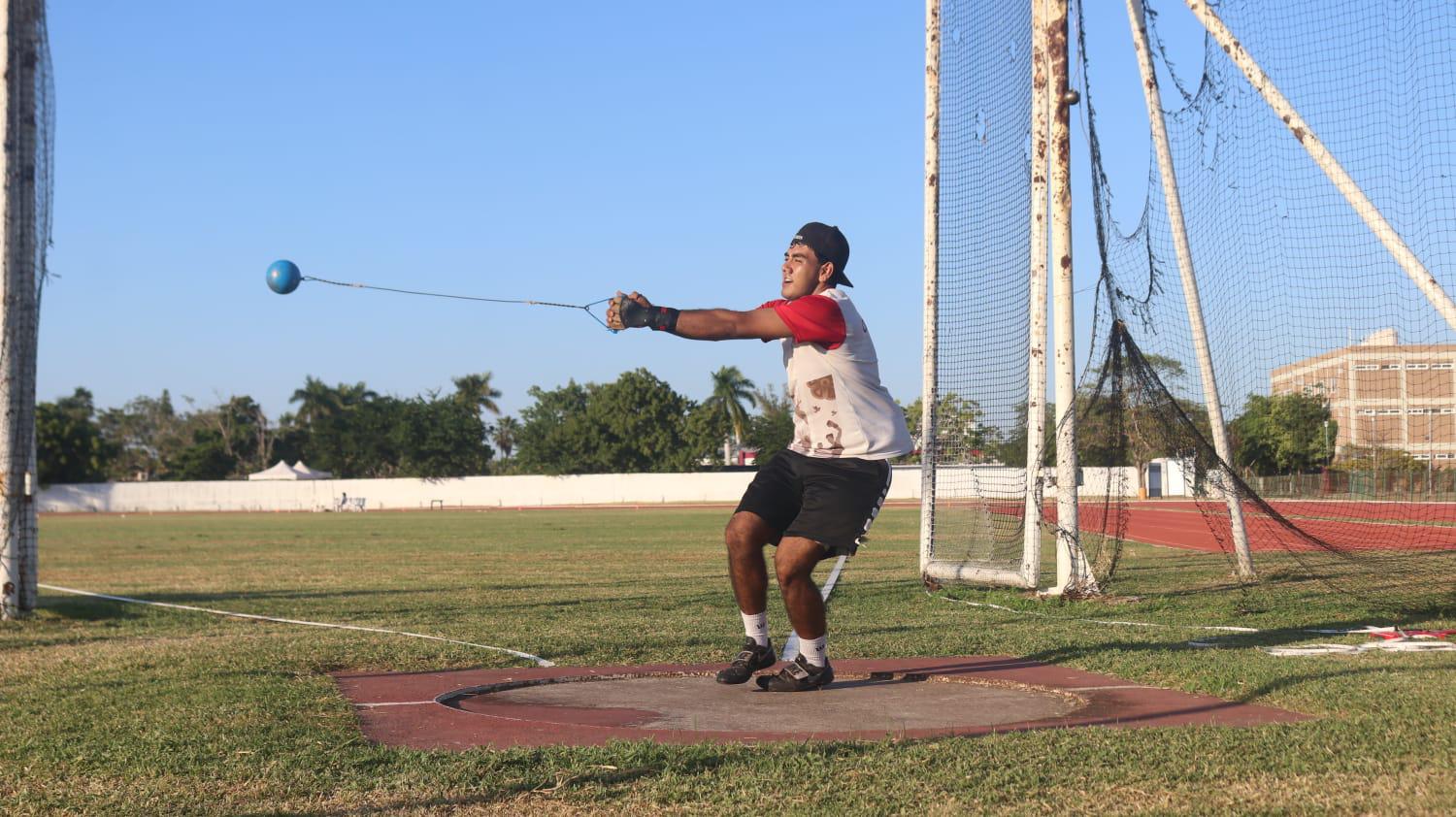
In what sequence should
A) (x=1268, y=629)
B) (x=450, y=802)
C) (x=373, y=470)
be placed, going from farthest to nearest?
(x=373, y=470)
(x=1268, y=629)
(x=450, y=802)

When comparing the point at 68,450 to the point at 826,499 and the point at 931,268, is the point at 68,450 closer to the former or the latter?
the point at 931,268

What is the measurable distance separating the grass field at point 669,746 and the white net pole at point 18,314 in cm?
62

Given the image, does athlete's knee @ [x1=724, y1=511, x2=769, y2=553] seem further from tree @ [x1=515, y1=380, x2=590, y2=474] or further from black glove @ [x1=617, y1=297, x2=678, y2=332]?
tree @ [x1=515, y1=380, x2=590, y2=474]

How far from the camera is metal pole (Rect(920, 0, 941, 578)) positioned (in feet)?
47.0

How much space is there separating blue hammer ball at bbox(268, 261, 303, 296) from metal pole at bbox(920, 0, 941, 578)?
7.42 m

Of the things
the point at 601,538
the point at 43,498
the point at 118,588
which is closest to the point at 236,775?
the point at 118,588

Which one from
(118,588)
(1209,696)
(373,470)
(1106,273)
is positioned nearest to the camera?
(1209,696)

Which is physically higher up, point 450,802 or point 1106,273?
point 1106,273

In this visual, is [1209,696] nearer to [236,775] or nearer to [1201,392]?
[236,775]

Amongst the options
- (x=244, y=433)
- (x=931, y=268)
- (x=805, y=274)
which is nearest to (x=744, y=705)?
(x=805, y=274)

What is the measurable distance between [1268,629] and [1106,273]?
3.99m

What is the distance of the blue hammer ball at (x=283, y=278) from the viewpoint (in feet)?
28.2

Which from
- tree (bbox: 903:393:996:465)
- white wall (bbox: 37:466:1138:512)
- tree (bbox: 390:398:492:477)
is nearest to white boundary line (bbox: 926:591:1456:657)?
tree (bbox: 903:393:996:465)

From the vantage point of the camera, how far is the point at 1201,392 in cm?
1388
